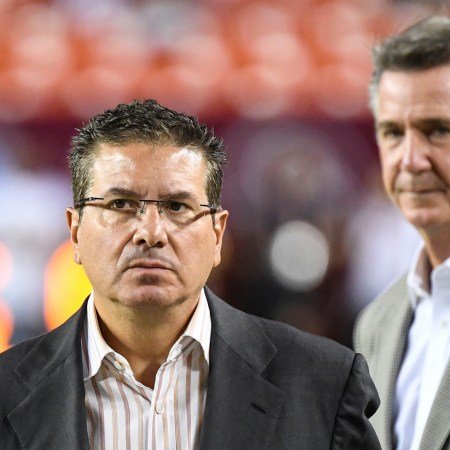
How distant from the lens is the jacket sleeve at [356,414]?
137 centimetres

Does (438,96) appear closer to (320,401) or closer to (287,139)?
(320,401)

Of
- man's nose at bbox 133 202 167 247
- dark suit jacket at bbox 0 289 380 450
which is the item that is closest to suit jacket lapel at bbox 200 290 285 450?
dark suit jacket at bbox 0 289 380 450

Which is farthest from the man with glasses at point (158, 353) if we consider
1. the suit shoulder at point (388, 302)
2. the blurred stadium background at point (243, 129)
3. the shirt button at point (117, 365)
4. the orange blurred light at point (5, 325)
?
the orange blurred light at point (5, 325)

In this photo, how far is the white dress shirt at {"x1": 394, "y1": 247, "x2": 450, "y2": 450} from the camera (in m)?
1.84

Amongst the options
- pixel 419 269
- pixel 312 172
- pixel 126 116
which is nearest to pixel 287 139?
pixel 312 172

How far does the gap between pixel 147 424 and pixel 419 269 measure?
94 cm

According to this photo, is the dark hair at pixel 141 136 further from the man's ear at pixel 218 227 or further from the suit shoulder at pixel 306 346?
the suit shoulder at pixel 306 346

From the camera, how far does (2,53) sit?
4.37 metres


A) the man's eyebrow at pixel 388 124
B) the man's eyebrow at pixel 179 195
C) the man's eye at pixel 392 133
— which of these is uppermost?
the man's eyebrow at pixel 388 124

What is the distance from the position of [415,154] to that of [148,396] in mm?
860

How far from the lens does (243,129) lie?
13.9 feet

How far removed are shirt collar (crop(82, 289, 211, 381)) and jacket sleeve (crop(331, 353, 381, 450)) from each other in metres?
0.24

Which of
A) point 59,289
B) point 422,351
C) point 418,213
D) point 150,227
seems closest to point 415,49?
point 418,213

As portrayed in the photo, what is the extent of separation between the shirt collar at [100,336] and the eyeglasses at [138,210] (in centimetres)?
16
